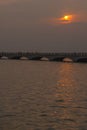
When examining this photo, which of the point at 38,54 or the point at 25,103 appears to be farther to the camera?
the point at 38,54

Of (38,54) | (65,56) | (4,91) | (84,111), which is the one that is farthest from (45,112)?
(38,54)

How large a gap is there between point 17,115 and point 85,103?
202 inches

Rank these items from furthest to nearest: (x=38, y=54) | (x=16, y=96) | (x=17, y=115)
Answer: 1. (x=38, y=54)
2. (x=16, y=96)
3. (x=17, y=115)

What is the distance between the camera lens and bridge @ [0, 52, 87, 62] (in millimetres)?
115900

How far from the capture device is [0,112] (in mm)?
17828

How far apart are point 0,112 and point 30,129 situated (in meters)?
3.28

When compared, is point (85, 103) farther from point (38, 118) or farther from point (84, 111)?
point (38, 118)

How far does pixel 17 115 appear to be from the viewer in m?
17.2

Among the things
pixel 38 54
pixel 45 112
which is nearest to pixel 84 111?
pixel 45 112

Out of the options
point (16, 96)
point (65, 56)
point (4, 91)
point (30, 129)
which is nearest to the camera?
point (30, 129)

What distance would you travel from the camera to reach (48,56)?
127188mm

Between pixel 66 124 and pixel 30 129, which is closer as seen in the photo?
pixel 30 129

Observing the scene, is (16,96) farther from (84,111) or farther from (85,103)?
(84,111)

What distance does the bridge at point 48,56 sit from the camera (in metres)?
116
